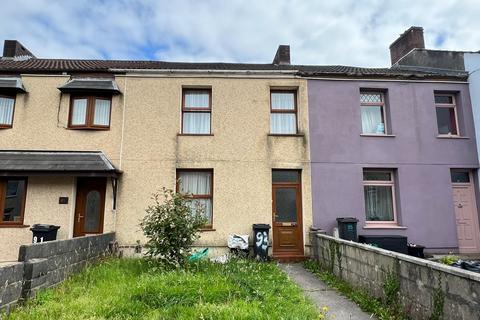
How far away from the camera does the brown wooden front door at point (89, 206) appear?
34.8ft

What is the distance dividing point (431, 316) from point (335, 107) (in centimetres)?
813

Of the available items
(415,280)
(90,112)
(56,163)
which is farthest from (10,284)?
(90,112)

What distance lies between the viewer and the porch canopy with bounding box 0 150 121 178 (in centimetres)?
985

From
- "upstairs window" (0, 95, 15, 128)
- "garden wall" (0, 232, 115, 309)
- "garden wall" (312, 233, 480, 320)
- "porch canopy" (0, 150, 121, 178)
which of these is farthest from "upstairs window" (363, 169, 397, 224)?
"upstairs window" (0, 95, 15, 128)

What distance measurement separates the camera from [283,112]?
11.8 metres

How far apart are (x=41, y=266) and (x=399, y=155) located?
10831 millimetres

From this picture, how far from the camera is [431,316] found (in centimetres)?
474

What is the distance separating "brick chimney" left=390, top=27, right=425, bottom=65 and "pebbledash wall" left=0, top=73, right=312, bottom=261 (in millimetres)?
7352

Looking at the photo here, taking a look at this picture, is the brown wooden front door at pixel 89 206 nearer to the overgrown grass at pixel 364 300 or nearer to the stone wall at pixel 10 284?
the stone wall at pixel 10 284

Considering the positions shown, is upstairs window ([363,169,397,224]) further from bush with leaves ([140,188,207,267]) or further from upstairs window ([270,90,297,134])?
bush with leaves ([140,188,207,267])

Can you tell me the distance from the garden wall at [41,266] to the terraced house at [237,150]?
255cm

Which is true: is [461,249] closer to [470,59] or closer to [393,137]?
[393,137]

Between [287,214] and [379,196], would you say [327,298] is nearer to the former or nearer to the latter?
[287,214]

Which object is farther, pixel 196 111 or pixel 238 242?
pixel 196 111
